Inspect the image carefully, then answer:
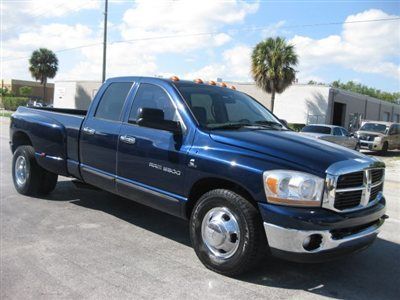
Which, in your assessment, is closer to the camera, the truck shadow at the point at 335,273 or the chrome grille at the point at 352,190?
the chrome grille at the point at 352,190

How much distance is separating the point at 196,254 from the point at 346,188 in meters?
1.63

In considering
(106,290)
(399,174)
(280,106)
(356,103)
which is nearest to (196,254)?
(106,290)

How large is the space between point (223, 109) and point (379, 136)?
66.2 ft

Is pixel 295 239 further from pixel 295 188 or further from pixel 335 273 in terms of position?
pixel 335 273

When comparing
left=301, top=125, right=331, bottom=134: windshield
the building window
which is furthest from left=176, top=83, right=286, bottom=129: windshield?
the building window

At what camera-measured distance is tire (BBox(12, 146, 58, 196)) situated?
7227 mm

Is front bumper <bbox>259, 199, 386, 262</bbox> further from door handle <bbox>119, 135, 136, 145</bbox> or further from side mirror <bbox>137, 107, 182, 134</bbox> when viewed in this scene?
door handle <bbox>119, 135, 136, 145</bbox>

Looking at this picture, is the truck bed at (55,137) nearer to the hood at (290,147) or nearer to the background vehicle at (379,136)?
the hood at (290,147)

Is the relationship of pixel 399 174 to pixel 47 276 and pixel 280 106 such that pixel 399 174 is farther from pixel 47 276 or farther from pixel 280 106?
pixel 280 106

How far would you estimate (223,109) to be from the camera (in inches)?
207

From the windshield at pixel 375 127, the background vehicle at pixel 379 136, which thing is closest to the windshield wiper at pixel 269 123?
the background vehicle at pixel 379 136

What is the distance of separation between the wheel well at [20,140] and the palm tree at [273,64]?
24.6m

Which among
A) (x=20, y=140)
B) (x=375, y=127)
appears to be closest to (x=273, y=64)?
(x=375, y=127)

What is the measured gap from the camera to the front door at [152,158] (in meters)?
4.78
